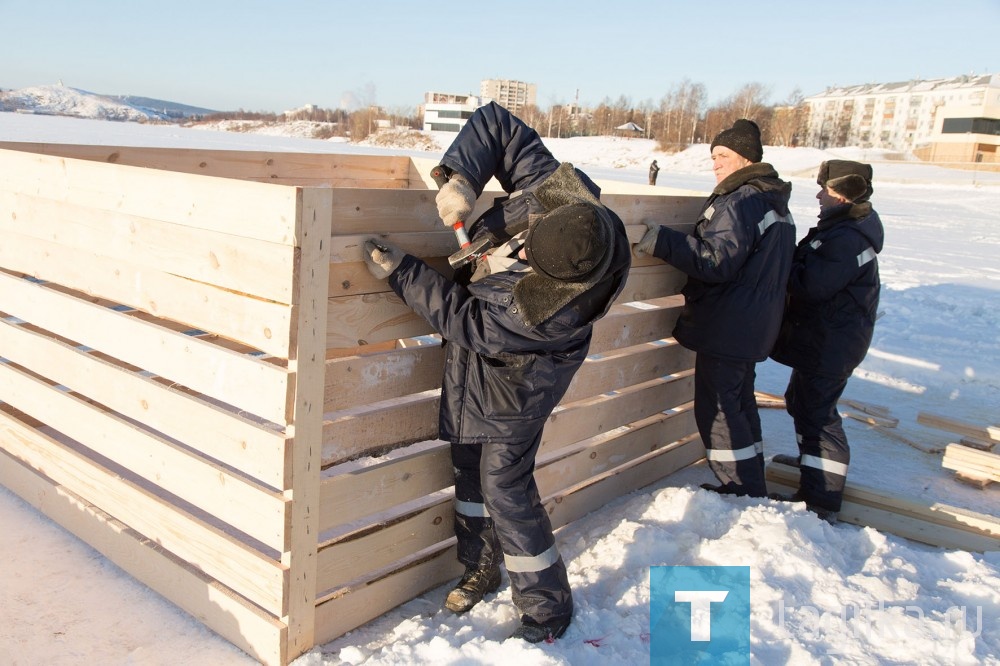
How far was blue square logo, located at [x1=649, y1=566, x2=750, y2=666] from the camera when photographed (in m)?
2.85

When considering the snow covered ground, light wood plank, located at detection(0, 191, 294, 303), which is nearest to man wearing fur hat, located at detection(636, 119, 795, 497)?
the snow covered ground

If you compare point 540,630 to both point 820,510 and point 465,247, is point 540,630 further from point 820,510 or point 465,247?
point 820,510

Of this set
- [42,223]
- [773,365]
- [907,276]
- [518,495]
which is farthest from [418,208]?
[907,276]

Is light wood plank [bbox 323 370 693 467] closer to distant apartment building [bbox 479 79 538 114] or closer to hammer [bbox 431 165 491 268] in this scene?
hammer [bbox 431 165 491 268]

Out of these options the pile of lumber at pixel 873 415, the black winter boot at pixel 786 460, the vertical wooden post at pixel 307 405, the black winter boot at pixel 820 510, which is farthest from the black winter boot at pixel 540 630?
the pile of lumber at pixel 873 415

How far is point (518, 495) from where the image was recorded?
2.98 meters

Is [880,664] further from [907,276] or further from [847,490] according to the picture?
[907,276]

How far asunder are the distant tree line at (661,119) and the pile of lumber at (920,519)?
181 feet

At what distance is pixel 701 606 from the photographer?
3.10 metres

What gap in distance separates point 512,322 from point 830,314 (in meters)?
2.51

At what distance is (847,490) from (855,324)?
3.33ft

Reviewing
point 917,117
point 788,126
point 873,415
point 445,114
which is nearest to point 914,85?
point 917,117

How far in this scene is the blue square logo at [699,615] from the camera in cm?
285

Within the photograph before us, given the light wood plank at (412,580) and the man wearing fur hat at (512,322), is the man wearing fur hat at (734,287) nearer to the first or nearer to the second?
the light wood plank at (412,580)
